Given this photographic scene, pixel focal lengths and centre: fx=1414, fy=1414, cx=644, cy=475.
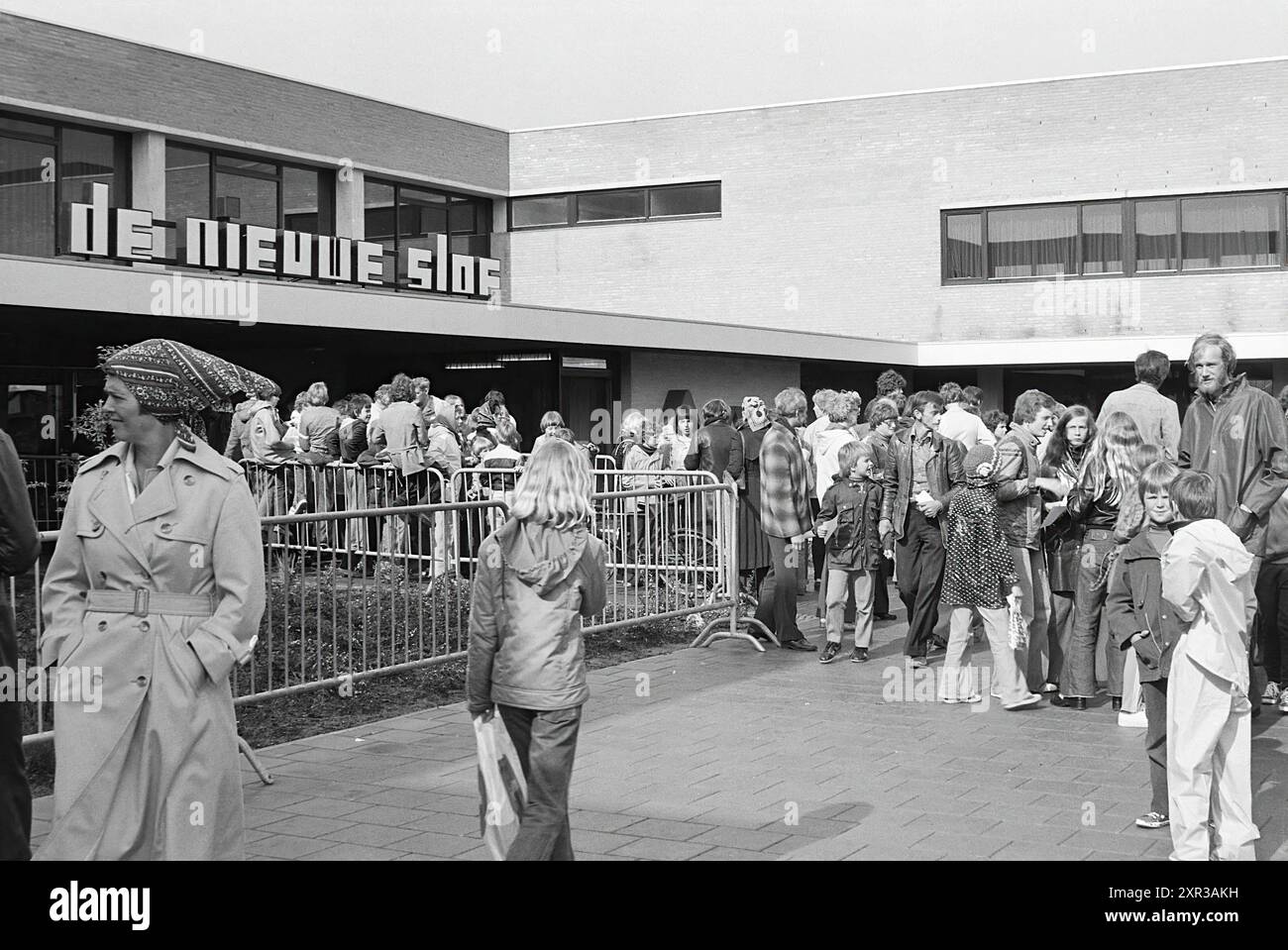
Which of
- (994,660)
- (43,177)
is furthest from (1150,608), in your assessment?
(43,177)

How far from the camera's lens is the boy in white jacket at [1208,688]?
5301 mm

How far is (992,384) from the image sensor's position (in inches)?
1262

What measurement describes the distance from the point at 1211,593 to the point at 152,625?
3780mm

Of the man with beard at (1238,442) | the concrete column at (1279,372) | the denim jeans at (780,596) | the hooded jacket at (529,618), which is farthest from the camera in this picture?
the concrete column at (1279,372)

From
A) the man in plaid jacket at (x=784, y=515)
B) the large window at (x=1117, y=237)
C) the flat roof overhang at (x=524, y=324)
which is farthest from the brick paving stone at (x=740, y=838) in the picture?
the large window at (x=1117, y=237)

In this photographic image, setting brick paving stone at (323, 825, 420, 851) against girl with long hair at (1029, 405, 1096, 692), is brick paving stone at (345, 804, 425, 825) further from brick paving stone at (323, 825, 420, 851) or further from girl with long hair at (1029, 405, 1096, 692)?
girl with long hair at (1029, 405, 1096, 692)

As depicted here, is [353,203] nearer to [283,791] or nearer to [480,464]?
[480,464]

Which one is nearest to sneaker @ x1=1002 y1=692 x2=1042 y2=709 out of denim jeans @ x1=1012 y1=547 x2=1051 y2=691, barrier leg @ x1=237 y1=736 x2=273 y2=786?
denim jeans @ x1=1012 y1=547 x2=1051 y2=691

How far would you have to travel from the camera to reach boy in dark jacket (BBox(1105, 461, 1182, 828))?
5.71m

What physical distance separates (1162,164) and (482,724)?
27709 millimetres

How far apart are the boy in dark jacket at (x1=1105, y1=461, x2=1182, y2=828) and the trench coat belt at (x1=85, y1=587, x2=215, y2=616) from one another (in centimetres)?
370

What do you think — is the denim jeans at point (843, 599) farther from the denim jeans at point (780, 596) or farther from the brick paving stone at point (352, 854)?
the brick paving stone at point (352, 854)

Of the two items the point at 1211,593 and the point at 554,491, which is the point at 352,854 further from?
the point at 1211,593

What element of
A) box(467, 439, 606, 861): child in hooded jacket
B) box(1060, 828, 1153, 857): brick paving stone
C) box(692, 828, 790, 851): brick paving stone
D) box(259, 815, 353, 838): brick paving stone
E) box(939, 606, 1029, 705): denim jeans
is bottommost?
box(1060, 828, 1153, 857): brick paving stone
